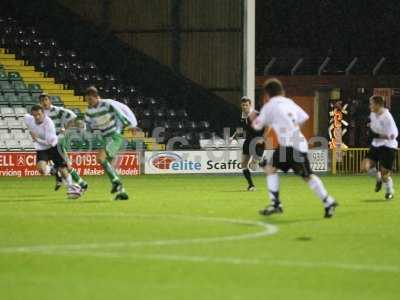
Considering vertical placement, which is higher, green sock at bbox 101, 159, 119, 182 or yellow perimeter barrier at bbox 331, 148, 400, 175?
A: green sock at bbox 101, 159, 119, 182

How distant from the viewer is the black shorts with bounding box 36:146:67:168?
2348 centimetres

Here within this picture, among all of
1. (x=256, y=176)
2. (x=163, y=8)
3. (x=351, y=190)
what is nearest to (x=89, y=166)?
(x=256, y=176)

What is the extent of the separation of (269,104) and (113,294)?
811cm

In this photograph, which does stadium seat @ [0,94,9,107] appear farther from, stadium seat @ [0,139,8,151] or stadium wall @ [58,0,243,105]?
stadium wall @ [58,0,243,105]

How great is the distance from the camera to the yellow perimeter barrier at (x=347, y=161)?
36969 millimetres

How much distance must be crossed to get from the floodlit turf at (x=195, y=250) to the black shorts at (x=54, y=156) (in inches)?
49.2

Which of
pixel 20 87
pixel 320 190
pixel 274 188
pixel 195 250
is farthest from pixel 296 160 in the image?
pixel 20 87

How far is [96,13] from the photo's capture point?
42375 millimetres

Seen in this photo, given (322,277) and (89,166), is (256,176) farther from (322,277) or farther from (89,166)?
(322,277)

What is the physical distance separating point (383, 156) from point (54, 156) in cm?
698

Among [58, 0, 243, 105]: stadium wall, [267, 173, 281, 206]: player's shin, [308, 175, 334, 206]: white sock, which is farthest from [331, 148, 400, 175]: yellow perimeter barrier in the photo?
[308, 175, 334, 206]: white sock

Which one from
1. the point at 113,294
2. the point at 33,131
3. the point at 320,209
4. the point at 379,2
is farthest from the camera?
the point at 379,2

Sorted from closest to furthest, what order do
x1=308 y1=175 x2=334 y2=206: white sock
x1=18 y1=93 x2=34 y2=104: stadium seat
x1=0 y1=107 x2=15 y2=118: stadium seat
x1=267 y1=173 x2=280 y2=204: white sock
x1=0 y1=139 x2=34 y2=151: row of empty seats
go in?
x1=308 y1=175 x2=334 y2=206: white sock
x1=267 y1=173 x2=280 y2=204: white sock
x1=0 y1=139 x2=34 y2=151: row of empty seats
x1=0 y1=107 x2=15 y2=118: stadium seat
x1=18 y1=93 x2=34 y2=104: stadium seat

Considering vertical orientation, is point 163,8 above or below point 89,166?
above
